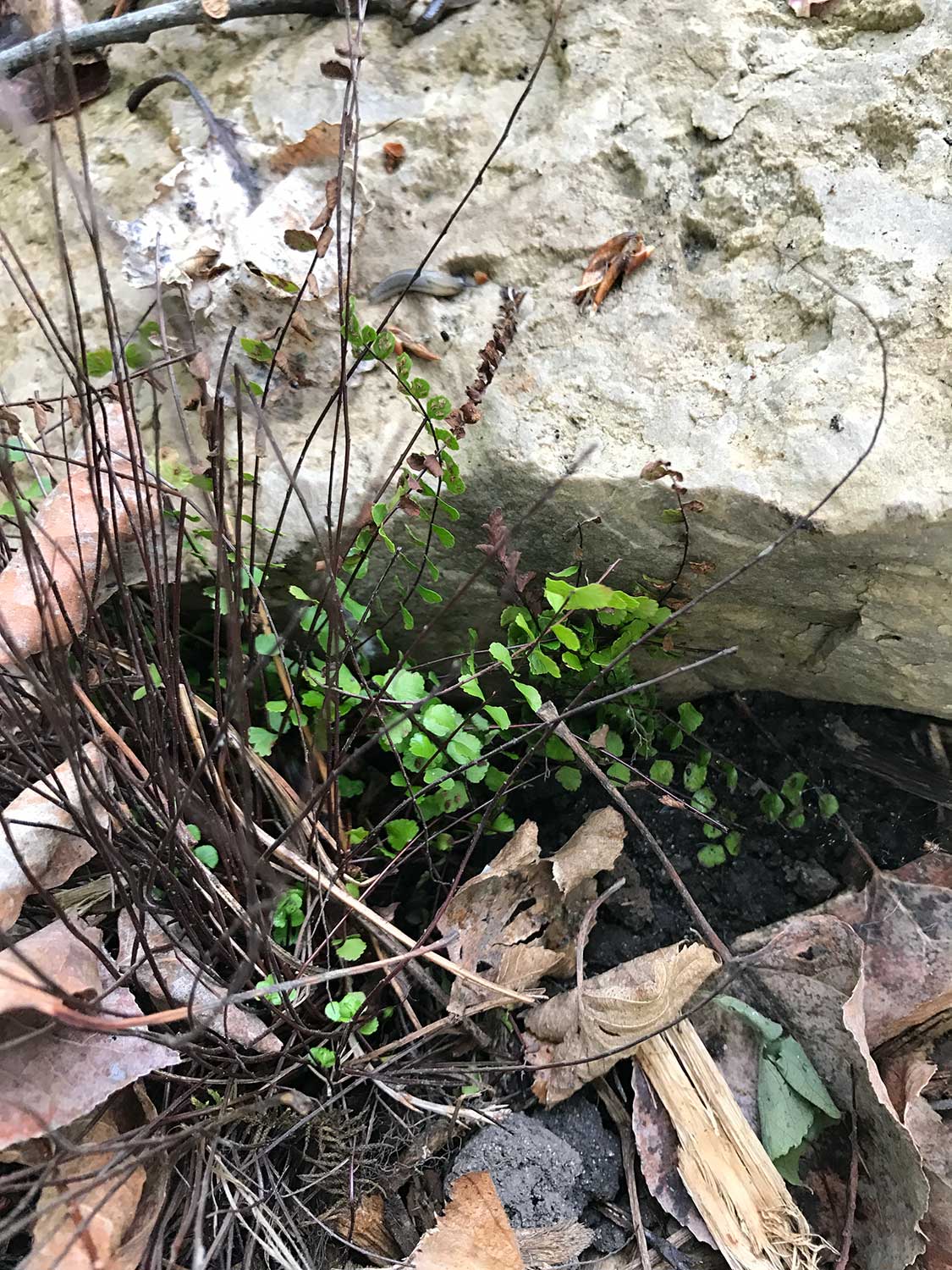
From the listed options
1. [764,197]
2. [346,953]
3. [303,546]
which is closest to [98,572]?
[303,546]

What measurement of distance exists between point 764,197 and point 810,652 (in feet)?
3.17

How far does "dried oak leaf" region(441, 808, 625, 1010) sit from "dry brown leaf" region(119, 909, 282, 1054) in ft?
1.32

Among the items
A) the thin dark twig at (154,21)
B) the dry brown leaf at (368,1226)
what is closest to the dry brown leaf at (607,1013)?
the dry brown leaf at (368,1226)

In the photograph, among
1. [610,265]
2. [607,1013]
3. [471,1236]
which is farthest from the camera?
[610,265]

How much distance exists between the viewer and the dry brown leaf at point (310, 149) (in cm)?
200

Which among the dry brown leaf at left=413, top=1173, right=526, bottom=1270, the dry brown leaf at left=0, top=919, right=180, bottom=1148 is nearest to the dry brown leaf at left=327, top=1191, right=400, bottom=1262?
the dry brown leaf at left=413, top=1173, right=526, bottom=1270

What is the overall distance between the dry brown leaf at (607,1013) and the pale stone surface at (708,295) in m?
0.69

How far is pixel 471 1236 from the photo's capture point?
1522mm

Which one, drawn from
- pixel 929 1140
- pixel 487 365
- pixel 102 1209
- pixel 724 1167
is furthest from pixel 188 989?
pixel 929 1140

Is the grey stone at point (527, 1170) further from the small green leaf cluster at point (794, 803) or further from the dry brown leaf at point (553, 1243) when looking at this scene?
the small green leaf cluster at point (794, 803)

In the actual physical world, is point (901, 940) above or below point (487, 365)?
below

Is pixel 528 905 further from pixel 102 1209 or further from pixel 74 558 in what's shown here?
pixel 74 558

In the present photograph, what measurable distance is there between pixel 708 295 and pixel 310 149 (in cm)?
100

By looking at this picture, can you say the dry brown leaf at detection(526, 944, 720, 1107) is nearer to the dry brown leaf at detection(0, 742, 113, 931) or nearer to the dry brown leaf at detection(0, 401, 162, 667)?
the dry brown leaf at detection(0, 742, 113, 931)
